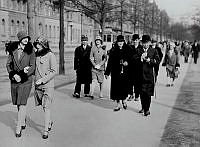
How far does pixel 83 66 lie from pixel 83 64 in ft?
0.20

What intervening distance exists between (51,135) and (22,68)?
1.27 meters

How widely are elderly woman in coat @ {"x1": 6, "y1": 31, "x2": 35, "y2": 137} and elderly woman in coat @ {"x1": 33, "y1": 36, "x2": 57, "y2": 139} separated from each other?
5.3 inches

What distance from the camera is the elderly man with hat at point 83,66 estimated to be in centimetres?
1013

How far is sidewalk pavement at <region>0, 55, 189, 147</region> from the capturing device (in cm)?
559

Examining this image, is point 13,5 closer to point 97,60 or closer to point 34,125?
point 97,60

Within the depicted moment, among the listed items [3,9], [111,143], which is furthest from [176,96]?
[3,9]

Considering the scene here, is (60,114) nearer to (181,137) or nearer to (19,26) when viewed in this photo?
(181,137)

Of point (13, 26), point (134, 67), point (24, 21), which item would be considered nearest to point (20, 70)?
point (134, 67)

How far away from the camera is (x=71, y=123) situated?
6.86 meters

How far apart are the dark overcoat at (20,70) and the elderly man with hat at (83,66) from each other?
4.11 m

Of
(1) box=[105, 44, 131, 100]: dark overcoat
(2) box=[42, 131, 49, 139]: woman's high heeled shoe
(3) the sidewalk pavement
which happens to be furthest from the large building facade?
(2) box=[42, 131, 49, 139]: woman's high heeled shoe

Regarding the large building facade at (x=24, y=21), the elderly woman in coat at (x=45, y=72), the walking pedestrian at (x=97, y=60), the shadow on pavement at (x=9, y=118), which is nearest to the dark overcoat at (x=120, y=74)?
the walking pedestrian at (x=97, y=60)

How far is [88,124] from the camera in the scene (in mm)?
6809

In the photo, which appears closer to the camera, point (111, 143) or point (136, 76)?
point (111, 143)
